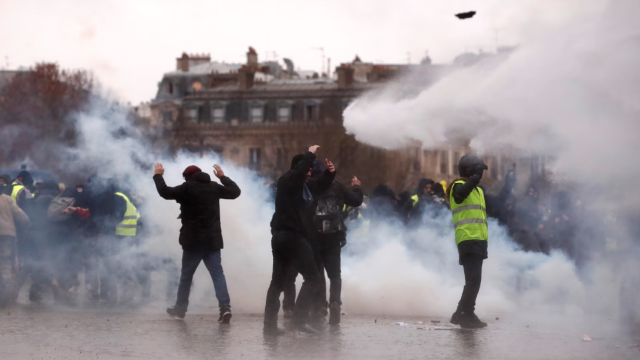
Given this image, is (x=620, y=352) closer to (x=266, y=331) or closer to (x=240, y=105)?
(x=266, y=331)

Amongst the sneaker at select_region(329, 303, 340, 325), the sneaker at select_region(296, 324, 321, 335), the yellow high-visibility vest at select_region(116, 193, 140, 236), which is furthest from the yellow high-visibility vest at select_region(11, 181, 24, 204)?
the sneaker at select_region(296, 324, 321, 335)

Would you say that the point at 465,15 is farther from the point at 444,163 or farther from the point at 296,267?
the point at 444,163

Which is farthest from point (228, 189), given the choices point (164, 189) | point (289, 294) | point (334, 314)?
point (334, 314)

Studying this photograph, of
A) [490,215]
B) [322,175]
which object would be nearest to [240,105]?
[490,215]

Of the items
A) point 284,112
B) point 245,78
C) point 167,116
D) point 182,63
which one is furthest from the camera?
point 182,63

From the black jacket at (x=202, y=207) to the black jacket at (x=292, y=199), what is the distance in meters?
1.21

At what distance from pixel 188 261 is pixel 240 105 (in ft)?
189

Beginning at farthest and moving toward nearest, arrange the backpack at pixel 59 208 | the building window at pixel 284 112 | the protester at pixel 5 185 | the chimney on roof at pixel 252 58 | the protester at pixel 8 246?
the chimney on roof at pixel 252 58 → the building window at pixel 284 112 → the protester at pixel 5 185 → the backpack at pixel 59 208 → the protester at pixel 8 246

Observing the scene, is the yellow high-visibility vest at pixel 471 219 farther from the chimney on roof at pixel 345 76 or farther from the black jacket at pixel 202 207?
the chimney on roof at pixel 345 76

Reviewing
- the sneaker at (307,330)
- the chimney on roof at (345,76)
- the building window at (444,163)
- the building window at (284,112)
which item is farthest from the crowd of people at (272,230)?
the building window at (284,112)

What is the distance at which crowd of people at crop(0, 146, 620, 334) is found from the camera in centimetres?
1110

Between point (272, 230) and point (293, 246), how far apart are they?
36 cm

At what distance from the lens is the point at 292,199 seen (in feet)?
36.1

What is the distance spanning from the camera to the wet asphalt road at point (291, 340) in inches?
372
